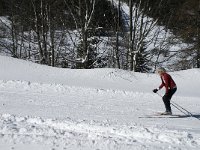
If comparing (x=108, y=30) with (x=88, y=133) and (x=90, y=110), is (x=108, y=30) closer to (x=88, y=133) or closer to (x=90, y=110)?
(x=90, y=110)

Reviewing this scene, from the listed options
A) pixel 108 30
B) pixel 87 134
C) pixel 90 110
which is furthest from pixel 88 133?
pixel 108 30

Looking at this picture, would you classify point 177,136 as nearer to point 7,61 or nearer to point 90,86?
point 90,86

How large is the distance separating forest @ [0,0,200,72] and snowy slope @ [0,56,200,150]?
5.36 m

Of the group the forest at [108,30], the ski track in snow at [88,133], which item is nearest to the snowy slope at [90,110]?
the ski track in snow at [88,133]

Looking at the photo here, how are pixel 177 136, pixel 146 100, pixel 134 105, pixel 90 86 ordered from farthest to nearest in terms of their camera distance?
1. pixel 90 86
2. pixel 146 100
3. pixel 134 105
4. pixel 177 136

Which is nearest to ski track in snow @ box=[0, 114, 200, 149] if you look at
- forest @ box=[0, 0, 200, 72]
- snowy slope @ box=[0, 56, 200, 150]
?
snowy slope @ box=[0, 56, 200, 150]

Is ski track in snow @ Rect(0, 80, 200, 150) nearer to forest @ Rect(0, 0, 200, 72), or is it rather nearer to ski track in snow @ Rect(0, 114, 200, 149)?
ski track in snow @ Rect(0, 114, 200, 149)

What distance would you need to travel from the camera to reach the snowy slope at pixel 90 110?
10094 mm

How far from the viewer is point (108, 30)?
92.6 ft

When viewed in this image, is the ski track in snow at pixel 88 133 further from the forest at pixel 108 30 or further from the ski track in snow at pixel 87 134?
the forest at pixel 108 30

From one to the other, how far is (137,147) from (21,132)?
10.0 ft

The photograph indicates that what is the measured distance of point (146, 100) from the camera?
16047mm

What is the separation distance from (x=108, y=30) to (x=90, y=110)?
15.2 m

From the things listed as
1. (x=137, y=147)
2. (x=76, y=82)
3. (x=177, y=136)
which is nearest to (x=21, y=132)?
(x=137, y=147)
